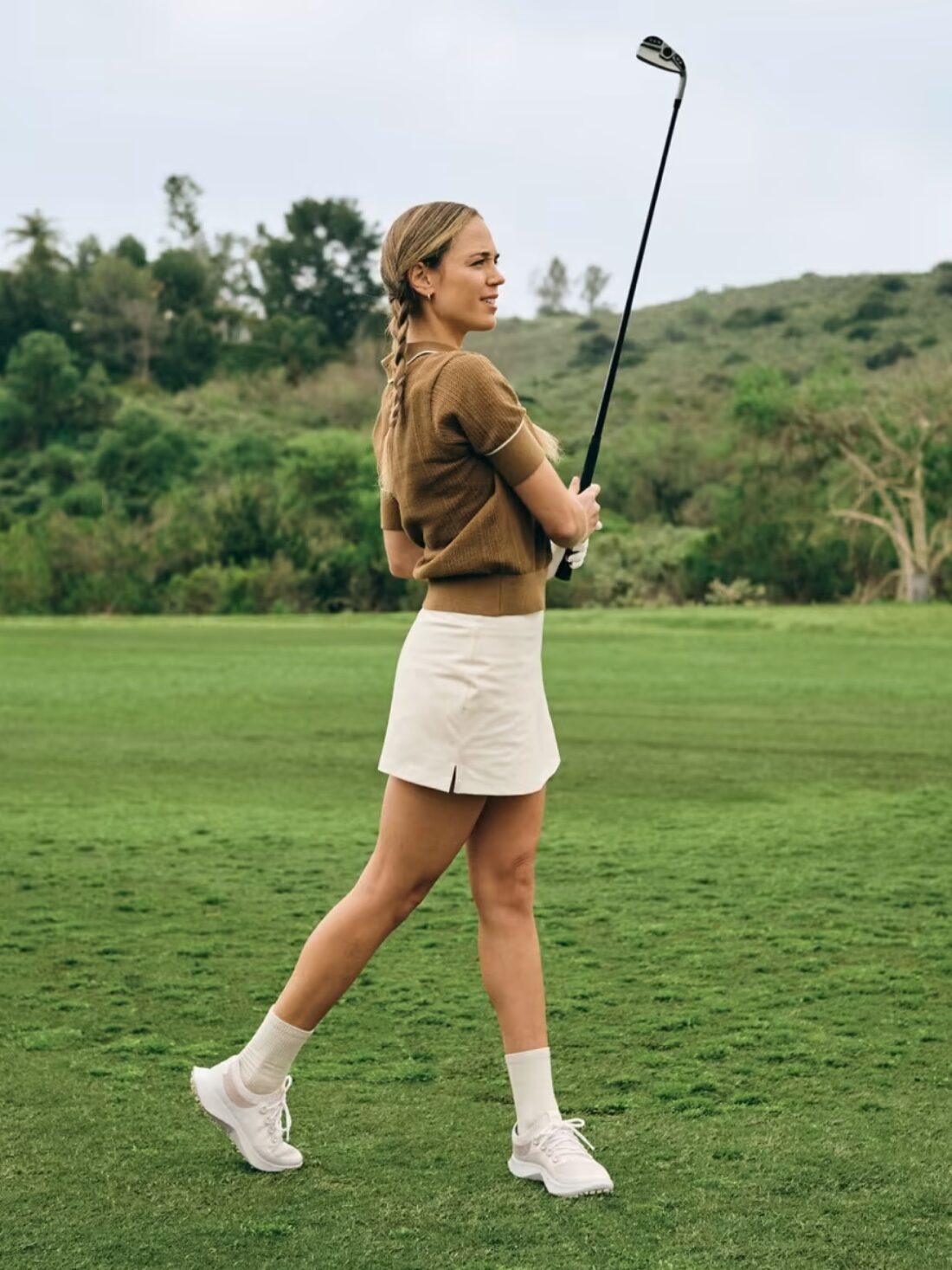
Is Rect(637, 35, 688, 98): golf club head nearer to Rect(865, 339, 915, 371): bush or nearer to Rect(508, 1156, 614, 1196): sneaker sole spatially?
Rect(508, 1156, 614, 1196): sneaker sole

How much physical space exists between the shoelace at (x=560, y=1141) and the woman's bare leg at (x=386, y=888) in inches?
19.7

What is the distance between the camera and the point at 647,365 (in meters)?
105

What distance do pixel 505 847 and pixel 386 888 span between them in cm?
26

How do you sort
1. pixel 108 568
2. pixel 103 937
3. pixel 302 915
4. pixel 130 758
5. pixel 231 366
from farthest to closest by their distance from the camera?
pixel 231 366 → pixel 108 568 → pixel 130 758 → pixel 302 915 → pixel 103 937

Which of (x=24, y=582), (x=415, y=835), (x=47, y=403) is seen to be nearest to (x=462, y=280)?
(x=415, y=835)

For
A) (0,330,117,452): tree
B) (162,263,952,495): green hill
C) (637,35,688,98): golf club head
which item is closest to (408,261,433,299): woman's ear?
(637,35,688,98): golf club head

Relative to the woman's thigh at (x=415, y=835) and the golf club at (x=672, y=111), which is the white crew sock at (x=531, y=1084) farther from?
the golf club at (x=672, y=111)

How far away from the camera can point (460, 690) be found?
→ 11.9 ft

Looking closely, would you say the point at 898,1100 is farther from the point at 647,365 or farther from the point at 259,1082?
the point at 647,365

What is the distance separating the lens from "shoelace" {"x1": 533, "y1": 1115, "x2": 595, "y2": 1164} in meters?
3.63

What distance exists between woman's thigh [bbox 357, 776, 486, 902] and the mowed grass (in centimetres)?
58

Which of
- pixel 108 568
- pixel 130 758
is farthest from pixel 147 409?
pixel 130 758

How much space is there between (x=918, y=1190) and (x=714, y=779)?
7.65 metres

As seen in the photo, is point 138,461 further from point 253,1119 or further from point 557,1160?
point 557,1160
